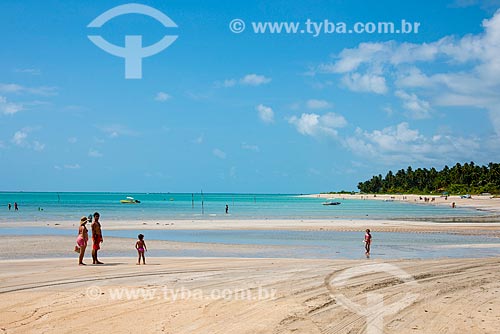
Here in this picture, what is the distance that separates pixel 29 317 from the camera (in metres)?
11.6

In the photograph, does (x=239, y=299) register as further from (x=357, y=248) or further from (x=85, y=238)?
(x=357, y=248)

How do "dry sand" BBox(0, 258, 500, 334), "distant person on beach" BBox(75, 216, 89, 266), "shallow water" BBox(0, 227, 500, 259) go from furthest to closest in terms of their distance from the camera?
"shallow water" BBox(0, 227, 500, 259) → "distant person on beach" BBox(75, 216, 89, 266) → "dry sand" BBox(0, 258, 500, 334)

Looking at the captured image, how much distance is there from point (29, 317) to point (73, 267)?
29.0 ft

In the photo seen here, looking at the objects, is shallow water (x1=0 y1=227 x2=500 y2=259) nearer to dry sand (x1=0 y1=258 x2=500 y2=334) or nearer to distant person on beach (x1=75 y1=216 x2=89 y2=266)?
dry sand (x1=0 y1=258 x2=500 y2=334)

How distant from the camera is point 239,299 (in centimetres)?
1347

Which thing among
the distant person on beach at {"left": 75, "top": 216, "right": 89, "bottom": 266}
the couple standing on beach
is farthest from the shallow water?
the distant person on beach at {"left": 75, "top": 216, "right": 89, "bottom": 266}

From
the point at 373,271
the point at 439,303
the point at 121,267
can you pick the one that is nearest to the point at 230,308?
the point at 439,303

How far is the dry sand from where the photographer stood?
11008mm

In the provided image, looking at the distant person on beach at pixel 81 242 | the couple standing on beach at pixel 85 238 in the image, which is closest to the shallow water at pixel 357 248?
the couple standing on beach at pixel 85 238

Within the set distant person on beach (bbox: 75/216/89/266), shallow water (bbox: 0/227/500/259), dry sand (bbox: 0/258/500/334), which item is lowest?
shallow water (bbox: 0/227/500/259)

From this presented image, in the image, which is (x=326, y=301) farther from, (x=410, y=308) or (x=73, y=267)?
(x=73, y=267)

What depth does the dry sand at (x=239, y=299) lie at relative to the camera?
11008 millimetres

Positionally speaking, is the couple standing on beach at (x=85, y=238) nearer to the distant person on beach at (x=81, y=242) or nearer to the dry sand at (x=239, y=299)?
the distant person on beach at (x=81, y=242)

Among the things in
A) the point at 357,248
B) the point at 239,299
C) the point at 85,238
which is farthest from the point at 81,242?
the point at 357,248
